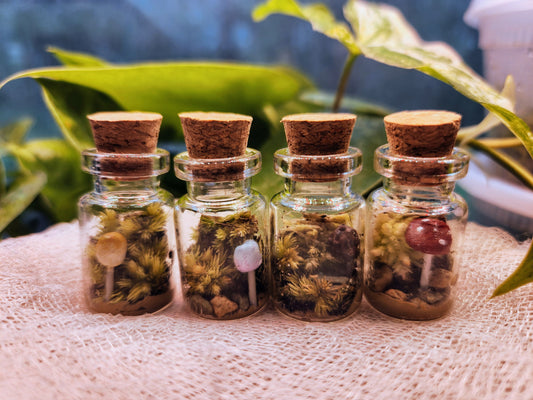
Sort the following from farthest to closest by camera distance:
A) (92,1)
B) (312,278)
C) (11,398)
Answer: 1. (92,1)
2. (312,278)
3. (11,398)

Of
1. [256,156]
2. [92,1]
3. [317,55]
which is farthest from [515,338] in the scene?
[92,1]

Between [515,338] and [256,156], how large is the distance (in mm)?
306

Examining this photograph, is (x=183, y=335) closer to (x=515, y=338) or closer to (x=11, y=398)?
(x=11, y=398)

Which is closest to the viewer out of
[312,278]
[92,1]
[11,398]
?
[11,398]

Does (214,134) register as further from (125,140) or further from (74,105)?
(74,105)

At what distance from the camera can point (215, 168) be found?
45 cm

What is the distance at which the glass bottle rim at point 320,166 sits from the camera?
0.45 metres

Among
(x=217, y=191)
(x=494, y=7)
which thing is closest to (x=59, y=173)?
(x=217, y=191)

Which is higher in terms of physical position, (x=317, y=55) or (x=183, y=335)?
(x=317, y=55)

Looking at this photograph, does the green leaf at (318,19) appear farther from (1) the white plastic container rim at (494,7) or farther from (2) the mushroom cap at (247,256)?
(2) the mushroom cap at (247,256)

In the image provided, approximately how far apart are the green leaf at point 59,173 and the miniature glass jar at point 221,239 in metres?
0.36

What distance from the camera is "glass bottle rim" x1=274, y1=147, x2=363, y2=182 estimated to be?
450 mm

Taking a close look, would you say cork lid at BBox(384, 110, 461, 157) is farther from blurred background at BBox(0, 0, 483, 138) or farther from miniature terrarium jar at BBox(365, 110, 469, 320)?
blurred background at BBox(0, 0, 483, 138)

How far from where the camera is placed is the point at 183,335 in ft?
1.39
